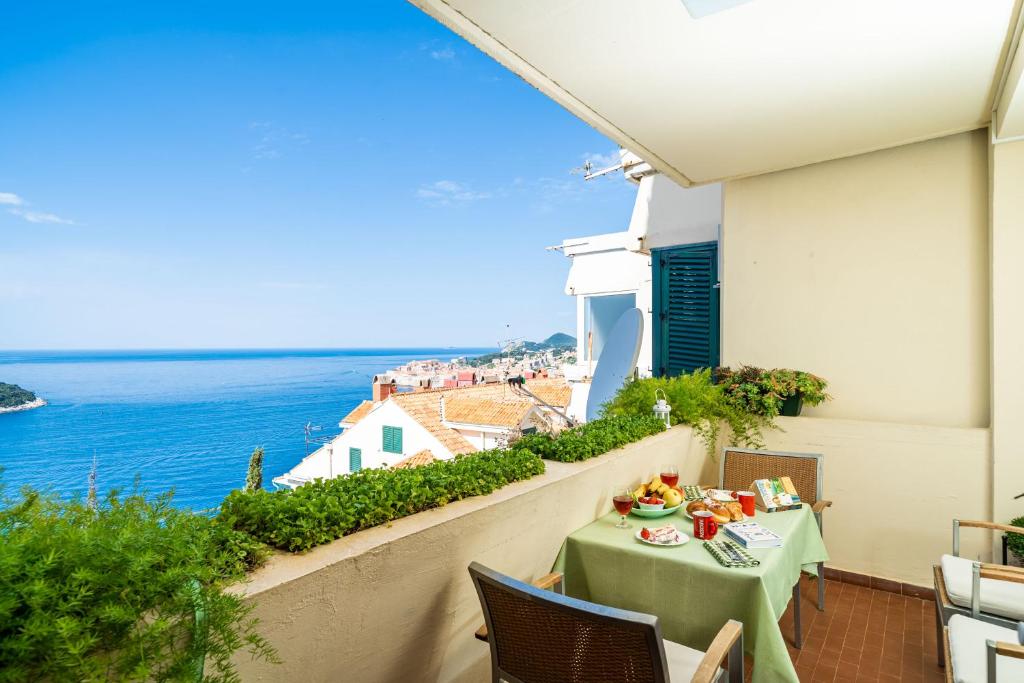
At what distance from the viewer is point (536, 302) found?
52812 mm

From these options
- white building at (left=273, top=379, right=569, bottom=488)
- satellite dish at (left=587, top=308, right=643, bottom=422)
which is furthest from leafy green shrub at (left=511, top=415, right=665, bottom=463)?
white building at (left=273, top=379, right=569, bottom=488)

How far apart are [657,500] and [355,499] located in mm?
1475

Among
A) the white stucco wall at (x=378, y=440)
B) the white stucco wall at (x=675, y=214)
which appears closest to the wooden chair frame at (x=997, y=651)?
the white stucco wall at (x=675, y=214)

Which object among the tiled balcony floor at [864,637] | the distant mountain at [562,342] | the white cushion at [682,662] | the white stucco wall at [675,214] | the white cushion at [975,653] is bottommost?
the tiled balcony floor at [864,637]

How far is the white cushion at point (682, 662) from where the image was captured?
5.51 feet

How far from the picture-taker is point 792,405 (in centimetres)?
388

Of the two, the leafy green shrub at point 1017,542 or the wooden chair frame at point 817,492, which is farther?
the wooden chair frame at point 817,492

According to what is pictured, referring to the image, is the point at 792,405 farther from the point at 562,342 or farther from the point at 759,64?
the point at 562,342

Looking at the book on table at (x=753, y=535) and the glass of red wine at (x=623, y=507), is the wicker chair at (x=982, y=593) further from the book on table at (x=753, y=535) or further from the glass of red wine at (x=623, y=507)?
the glass of red wine at (x=623, y=507)

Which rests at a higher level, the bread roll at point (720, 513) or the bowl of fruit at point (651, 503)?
the bowl of fruit at point (651, 503)

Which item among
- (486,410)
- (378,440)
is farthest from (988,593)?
(378,440)

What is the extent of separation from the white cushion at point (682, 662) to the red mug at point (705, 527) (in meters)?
0.49

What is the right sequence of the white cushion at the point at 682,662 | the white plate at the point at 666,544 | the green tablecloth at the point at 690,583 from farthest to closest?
the white plate at the point at 666,544 → the green tablecloth at the point at 690,583 → the white cushion at the point at 682,662

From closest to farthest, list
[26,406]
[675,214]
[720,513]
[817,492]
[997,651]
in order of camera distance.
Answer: [997,651]
[720,513]
[817,492]
[675,214]
[26,406]
